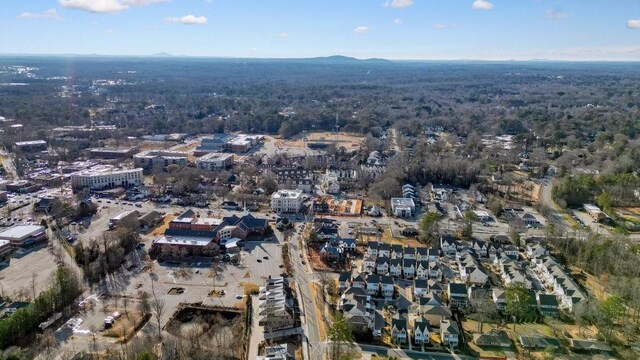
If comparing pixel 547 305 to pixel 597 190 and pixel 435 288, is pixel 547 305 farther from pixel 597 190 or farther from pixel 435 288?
pixel 597 190

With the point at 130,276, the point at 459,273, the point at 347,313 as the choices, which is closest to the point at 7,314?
the point at 130,276

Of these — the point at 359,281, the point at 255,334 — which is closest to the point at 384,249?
the point at 359,281

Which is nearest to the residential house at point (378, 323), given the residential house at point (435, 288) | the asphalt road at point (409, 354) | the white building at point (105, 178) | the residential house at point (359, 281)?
the asphalt road at point (409, 354)

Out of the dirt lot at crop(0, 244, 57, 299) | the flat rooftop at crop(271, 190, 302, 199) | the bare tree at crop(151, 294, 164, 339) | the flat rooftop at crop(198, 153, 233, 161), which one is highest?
the flat rooftop at crop(198, 153, 233, 161)

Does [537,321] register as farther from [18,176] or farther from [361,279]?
[18,176]

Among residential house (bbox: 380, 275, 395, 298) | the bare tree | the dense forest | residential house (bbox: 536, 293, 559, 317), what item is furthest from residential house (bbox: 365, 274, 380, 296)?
the dense forest

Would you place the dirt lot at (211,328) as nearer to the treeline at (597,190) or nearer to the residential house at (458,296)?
the residential house at (458,296)

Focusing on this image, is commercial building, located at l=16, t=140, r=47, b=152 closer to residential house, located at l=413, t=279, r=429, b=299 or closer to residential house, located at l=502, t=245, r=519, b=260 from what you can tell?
residential house, located at l=413, t=279, r=429, b=299

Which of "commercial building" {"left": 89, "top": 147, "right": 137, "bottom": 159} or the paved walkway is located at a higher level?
"commercial building" {"left": 89, "top": 147, "right": 137, "bottom": 159}
